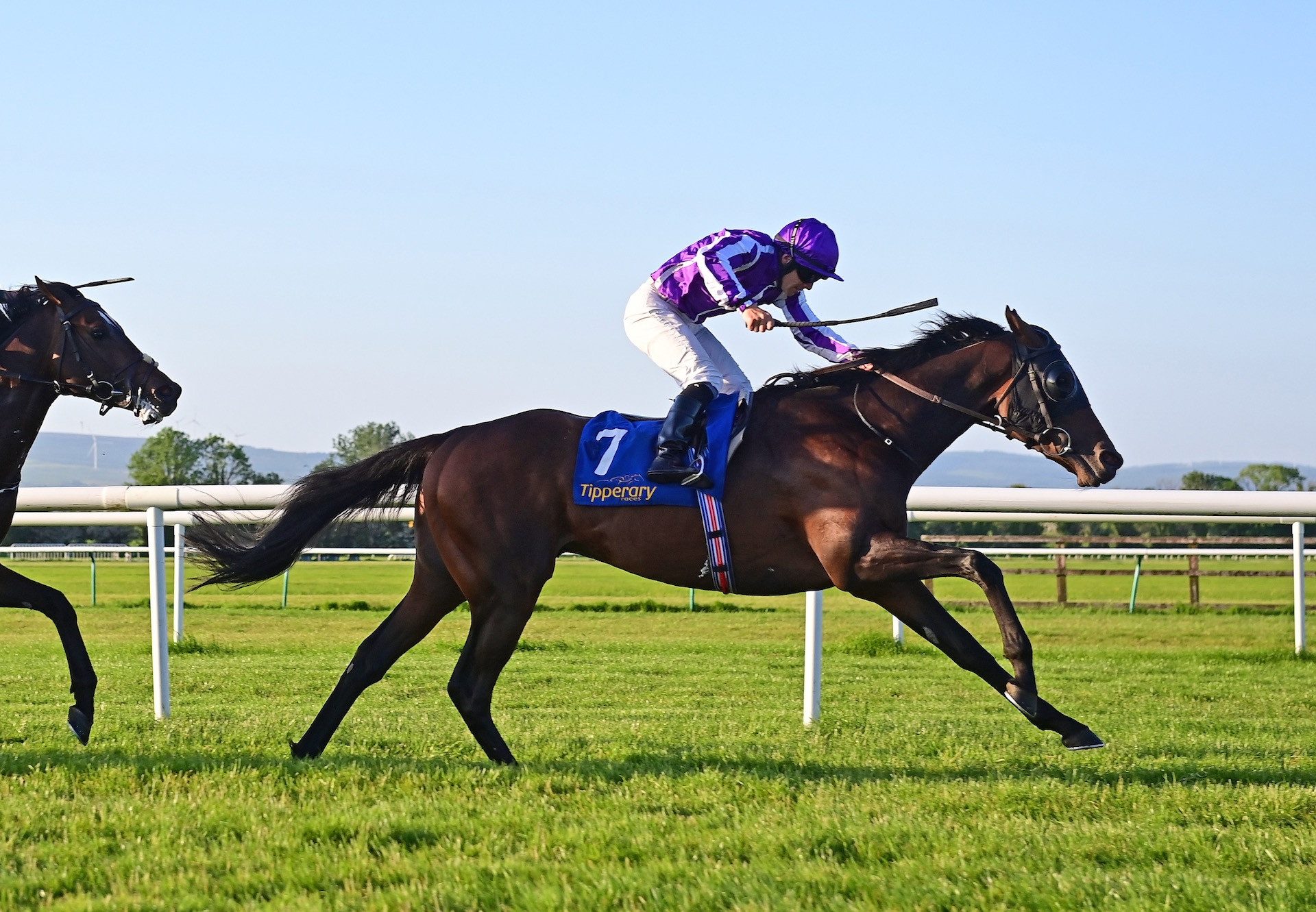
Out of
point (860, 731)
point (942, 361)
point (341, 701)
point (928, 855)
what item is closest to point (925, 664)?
point (860, 731)

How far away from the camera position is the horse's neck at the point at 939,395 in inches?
206

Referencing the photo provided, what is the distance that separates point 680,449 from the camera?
5.07 metres

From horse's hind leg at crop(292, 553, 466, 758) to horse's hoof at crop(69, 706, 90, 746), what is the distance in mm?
822

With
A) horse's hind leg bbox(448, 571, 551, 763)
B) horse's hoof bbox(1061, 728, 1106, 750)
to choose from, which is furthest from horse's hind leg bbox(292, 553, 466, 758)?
horse's hoof bbox(1061, 728, 1106, 750)

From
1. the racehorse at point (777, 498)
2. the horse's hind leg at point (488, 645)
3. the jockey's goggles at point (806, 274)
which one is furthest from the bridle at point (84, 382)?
the jockey's goggles at point (806, 274)

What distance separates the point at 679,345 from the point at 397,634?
62.3 inches

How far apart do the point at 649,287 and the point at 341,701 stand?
204cm

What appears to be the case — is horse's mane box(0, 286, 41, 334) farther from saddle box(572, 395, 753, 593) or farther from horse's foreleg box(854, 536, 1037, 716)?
horse's foreleg box(854, 536, 1037, 716)

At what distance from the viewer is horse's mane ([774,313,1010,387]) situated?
5.44 meters

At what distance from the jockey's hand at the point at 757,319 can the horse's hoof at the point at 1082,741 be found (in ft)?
6.15

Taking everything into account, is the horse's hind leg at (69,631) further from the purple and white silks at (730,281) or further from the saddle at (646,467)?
the purple and white silks at (730,281)

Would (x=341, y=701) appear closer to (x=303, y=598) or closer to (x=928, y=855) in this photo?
(x=928, y=855)

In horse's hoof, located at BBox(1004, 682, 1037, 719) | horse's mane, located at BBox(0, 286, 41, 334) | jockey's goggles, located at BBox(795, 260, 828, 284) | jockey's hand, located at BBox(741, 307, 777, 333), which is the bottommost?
horse's hoof, located at BBox(1004, 682, 1037, 719)

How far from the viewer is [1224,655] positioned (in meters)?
9.92
